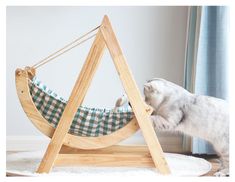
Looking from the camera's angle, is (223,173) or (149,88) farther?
(149,88)

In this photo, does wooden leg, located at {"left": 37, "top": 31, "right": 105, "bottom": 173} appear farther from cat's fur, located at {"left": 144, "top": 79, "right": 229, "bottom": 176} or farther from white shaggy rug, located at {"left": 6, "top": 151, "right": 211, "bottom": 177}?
cat's fur, located at {"left": 144, "top": 79, "right": 229, "bottom": 176}

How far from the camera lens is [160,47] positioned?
2.85 metres

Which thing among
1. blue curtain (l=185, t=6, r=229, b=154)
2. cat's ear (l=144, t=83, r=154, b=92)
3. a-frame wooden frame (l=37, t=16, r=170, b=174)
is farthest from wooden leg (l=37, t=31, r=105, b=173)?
blue curtain (l=185, t=6, r=229, b=154)

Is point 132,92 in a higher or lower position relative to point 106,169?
higher

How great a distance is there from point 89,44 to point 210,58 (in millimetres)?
847

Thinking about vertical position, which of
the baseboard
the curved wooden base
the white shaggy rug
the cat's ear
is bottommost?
the baseboard

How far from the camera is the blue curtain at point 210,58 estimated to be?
7.68ft

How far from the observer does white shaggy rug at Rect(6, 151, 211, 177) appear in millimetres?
1830

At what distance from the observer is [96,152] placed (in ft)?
6.22

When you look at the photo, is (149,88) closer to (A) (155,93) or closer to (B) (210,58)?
(A) (155,93)

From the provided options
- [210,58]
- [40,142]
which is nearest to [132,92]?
[210,58]

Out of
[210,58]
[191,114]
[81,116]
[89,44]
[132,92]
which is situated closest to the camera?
[132,92]

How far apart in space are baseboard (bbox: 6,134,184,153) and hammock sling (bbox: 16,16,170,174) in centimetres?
95

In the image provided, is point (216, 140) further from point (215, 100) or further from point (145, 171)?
point (145, 171)
